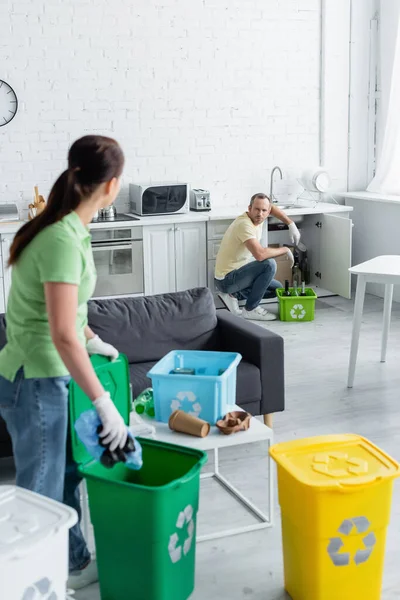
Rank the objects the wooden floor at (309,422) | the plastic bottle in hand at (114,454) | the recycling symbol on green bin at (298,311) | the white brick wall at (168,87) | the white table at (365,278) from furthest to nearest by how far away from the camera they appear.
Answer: the recycling symbol on green bin at (298,311), the white brick wall at (168,87), the white table at (365,278), the wooden floor at (309,422), the plastic bottle in hand at (114,454)

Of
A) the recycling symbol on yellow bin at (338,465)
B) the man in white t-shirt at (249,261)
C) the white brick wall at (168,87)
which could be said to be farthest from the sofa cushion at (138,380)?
the white brick wall at (168,87)

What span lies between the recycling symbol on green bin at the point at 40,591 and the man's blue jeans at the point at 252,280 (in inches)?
166

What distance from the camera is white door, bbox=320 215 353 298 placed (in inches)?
248

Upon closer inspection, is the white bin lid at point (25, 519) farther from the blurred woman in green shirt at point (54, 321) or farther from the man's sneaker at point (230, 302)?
the man's sneaker at point (230, 302)

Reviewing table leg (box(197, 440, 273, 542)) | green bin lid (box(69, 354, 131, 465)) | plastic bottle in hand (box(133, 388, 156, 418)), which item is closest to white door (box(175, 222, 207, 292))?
table leg (box(197, 440, 273, 542))

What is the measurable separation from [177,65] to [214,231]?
1378 millimetres

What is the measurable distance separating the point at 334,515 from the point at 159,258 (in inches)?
157

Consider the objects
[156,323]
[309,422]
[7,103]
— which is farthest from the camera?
[7,103]

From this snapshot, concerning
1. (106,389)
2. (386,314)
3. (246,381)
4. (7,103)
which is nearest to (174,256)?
(7,103)

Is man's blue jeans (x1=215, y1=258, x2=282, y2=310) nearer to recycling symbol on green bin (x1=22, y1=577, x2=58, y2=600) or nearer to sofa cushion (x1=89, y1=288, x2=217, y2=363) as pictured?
sofa cushion (x1=89, y1=288, x2=217, y2=363)

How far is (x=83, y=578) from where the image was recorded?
8.42ft

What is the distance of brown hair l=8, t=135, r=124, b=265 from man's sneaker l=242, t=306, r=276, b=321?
4.12 meters

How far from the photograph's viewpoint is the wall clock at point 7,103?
590 cm

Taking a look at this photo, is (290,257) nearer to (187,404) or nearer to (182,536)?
(187,404)
